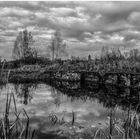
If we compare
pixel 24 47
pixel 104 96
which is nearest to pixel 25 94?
pixel 104 96

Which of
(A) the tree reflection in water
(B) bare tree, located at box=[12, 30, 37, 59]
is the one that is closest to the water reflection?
(A) the tree reflection in water

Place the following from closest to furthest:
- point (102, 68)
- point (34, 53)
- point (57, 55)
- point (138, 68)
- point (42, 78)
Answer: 1. point (138, 68)
2. point (102, 68)
3. point (42, 78)
4. point (34, 53)
5. point (57, 55)

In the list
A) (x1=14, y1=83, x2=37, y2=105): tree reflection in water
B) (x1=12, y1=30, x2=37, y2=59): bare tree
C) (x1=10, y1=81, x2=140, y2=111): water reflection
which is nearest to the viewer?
(x1=10, y1=81, x2=140, y2=111): water reflection

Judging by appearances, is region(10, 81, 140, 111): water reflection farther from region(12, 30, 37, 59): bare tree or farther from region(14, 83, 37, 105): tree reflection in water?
region(12, 30, 37, 59): bare tree

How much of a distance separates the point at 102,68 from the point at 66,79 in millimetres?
5498

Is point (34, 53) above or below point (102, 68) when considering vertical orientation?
above

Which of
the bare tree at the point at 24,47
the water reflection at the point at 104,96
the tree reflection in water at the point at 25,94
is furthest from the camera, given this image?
the bare tree at the point at 24,47

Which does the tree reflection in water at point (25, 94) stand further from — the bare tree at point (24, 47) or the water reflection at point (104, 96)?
the bare tree at point (24, 47)

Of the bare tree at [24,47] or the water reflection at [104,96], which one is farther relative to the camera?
the bare tree at [24,47]

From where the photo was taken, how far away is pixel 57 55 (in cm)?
4662

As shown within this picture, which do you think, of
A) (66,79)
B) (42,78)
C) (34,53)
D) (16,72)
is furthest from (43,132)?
(34,53)

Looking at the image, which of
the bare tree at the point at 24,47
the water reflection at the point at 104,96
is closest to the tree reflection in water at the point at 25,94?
the water reflection at the point at 104,96

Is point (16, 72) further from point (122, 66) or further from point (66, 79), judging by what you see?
point (122, 66)

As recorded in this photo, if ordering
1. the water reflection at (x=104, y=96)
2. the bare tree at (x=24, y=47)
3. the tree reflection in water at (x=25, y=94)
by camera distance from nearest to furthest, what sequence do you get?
the water reflection at (x=104, y=96)
the tree reflection in water at (x=25, y=94)
the bare tree at (x=24, y=47)
